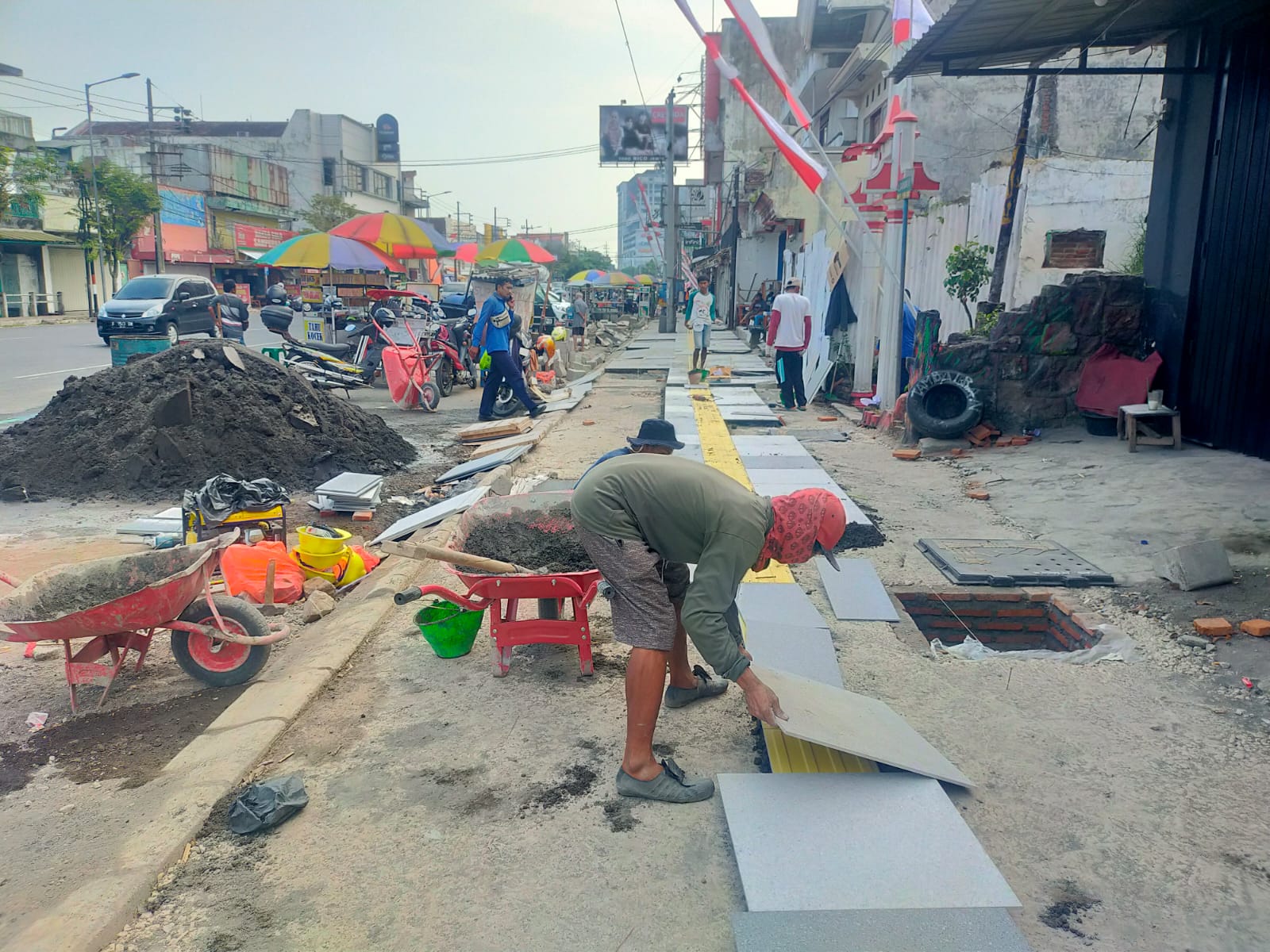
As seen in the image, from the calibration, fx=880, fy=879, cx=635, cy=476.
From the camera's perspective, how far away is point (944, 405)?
30.2 feet

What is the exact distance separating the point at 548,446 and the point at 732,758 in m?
6.74

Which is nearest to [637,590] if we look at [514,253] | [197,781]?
[197,781]

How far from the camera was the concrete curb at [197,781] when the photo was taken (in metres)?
2.42

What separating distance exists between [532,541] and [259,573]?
1.91 m

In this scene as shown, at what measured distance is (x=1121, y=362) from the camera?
8.41 m

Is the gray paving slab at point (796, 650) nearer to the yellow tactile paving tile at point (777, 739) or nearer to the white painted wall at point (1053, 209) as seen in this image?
the yellow tactile paving tile at point (777, 739)

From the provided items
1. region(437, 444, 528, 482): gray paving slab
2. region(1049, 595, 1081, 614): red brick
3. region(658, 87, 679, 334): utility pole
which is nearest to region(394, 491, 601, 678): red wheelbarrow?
region(1049, 595, 1081, 614): red brick

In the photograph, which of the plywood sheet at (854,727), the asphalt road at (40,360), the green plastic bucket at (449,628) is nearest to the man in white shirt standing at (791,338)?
the green plastic bucket at (449,628)

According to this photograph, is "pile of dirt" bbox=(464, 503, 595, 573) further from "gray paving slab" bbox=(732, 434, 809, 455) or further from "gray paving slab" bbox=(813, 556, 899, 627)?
"gray paving slab" bbox=(732, 434, 809, 455)

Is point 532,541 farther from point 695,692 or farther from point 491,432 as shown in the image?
point 491,432

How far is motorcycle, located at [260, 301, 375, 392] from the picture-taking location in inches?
449

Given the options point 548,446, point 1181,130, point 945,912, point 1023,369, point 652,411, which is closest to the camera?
point 945,912

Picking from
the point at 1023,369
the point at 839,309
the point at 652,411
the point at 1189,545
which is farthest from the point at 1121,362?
the point at 652,411

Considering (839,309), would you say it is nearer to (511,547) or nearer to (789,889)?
(511,547)
